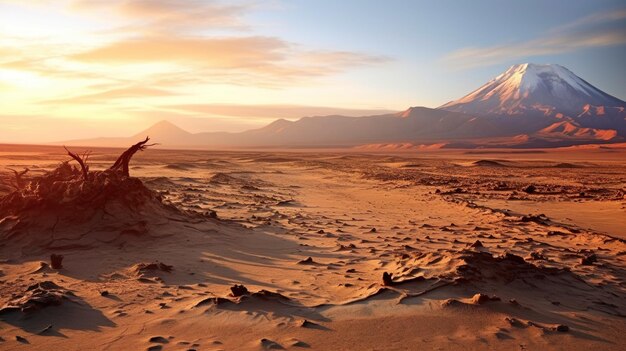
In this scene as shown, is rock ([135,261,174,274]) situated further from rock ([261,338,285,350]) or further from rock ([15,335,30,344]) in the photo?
rock ([261,338,285,350])

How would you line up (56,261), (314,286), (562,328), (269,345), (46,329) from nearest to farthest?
(269,345), (46,329), (562,328), (314,286), (56,261)

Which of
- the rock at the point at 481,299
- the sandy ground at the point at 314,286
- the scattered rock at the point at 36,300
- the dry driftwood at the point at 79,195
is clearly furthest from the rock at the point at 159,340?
the dry driftwood at the point at 79,195

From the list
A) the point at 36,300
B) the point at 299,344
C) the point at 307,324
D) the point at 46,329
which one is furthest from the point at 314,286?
the point at 36,300

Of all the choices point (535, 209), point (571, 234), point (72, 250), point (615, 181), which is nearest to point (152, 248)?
point (72, 250)

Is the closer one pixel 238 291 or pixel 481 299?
pixel 481 299

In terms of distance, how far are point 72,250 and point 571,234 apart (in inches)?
391

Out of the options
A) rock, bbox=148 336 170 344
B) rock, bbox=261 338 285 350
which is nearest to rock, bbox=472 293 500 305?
rock, bbox=261 338 285 350

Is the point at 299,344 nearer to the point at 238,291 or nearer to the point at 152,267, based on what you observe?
the point at 238,291

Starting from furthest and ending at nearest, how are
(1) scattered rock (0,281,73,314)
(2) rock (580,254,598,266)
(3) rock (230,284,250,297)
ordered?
(2) rock (580,254,598,266) < (3) rock (230,284,250,297) < (1) scattered rock (0,281,73,314)

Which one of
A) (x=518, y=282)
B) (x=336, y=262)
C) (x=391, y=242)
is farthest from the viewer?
(x=391, y=242)

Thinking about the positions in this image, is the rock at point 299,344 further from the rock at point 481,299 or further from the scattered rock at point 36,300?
the scattered rock at point 36,300

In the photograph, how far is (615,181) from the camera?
86.3 ft

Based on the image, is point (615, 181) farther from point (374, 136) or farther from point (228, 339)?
point (374, 136)

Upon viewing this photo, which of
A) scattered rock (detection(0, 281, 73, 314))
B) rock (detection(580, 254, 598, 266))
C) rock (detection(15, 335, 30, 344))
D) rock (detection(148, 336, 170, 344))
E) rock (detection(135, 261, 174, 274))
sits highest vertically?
scattered rock (detection(0, 281, 73, 314))
